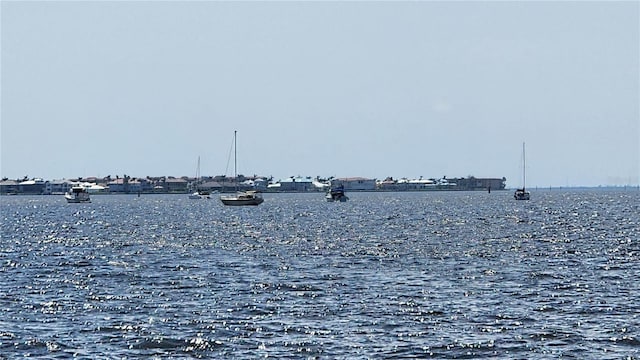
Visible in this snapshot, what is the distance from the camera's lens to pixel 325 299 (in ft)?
159

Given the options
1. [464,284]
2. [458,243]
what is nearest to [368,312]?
[464,284]

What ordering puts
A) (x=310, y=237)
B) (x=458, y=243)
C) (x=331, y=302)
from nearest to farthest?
(x=331, y=302) → (x=458, y=243) → (x=310, y=237)

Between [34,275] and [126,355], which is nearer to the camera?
[126,355]

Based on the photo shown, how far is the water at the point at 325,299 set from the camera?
36.8 metres

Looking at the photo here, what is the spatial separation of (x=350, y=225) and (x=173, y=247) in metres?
41.5

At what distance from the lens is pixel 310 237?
3866 inches

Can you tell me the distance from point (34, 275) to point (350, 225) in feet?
218

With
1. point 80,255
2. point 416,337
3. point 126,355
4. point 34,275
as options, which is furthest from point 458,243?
point 126,355

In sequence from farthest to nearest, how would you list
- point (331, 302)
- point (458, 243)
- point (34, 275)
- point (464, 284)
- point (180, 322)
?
point (458, 243) → point (34, 275) → point (464, 284) → point (331, 302) → point (180, 322)

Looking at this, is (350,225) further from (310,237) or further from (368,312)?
(368,312)

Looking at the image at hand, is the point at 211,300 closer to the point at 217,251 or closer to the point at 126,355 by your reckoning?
the point at 126,355

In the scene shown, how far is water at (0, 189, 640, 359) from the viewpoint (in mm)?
36750

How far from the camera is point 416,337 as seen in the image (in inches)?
1508

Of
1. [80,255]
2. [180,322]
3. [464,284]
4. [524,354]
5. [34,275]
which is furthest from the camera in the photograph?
[80,255]
